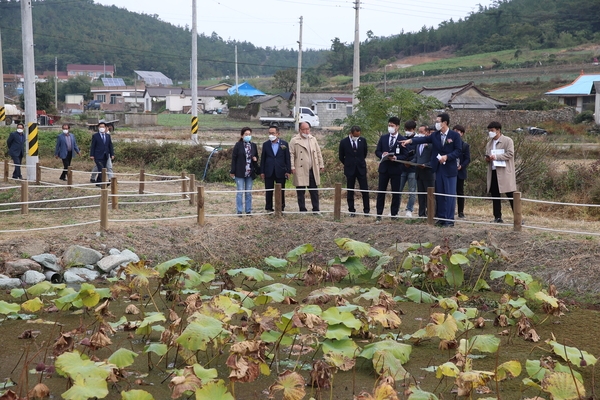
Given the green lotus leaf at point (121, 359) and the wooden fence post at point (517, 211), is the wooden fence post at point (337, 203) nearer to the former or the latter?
the wooden fence post at point (517, 211)

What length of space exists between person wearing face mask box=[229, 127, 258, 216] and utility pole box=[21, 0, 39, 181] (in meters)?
5.54

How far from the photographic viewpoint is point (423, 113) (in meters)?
20.0

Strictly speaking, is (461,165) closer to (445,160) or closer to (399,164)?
(445,160)

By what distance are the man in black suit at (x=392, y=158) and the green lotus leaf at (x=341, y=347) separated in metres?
5.42

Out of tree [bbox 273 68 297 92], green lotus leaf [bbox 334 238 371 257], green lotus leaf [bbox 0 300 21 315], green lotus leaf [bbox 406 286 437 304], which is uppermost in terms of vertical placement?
tree [bbox 273 68 297 92]

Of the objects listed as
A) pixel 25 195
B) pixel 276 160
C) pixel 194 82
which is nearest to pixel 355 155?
pixel 276 160

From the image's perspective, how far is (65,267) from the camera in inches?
396

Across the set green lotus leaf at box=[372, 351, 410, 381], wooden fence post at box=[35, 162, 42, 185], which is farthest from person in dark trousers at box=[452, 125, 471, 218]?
wooden fence post at box=[35, 162, 42, 185]

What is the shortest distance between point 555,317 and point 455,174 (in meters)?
3.42

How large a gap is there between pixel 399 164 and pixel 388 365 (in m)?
6.20

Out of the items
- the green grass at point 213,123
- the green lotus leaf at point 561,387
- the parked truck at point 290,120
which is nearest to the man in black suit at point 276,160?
the green lotus leaf at point 561,387

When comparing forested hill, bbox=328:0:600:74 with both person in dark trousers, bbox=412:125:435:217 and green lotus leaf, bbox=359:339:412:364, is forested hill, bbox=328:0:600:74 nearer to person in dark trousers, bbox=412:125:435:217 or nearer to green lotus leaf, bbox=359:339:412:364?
person in dark trousers, bbox=412:125:435:217

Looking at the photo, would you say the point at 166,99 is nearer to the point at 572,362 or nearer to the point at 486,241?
the point at 486,241

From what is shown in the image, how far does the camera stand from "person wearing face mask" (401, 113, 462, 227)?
11.1 meters
